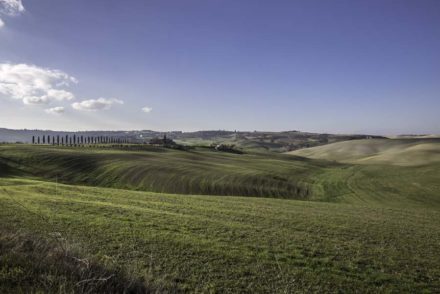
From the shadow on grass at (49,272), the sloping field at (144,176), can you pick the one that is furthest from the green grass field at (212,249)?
the sloping field at (144,176)

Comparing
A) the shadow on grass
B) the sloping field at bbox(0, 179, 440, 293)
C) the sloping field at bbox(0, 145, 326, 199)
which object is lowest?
the sloping field at bbox(0, 145, 326, 199)

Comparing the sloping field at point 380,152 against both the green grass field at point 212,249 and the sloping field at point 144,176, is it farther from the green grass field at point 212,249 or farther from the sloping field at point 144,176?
the green grass field at point 212,249

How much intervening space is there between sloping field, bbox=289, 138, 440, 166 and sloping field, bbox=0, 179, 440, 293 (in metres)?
100

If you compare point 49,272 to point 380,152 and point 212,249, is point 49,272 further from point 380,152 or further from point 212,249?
point 380,152

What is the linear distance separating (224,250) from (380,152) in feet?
490

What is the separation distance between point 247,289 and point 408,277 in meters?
5.96

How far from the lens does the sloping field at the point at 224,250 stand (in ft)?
28.8

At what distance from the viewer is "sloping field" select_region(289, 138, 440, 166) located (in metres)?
109

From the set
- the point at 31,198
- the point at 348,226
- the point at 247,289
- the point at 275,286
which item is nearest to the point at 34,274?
the point at 247,289

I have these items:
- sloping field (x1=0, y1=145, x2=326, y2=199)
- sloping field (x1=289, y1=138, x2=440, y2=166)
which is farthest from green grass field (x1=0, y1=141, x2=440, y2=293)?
sloping field (x1=289, y1=138, x2=440, y2=166)

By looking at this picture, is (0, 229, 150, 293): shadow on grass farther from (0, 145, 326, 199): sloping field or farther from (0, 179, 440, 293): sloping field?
(0, 145, 326, 199): sloping field

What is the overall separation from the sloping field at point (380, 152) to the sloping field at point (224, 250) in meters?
100

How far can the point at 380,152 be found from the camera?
143 meters

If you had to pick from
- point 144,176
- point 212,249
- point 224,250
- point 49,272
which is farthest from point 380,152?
point 49,272
